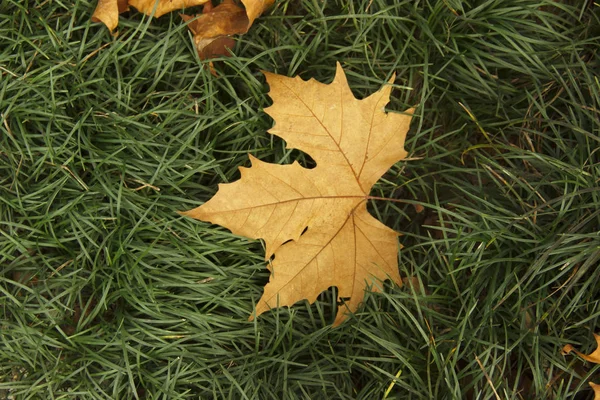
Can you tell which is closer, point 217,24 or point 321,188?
point 321,188

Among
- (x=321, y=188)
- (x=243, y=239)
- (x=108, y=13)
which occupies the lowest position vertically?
(x=243, y=239)

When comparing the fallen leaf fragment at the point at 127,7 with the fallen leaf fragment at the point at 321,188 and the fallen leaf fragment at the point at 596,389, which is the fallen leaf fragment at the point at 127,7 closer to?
the fallen leaf fragment at the point at 321,188

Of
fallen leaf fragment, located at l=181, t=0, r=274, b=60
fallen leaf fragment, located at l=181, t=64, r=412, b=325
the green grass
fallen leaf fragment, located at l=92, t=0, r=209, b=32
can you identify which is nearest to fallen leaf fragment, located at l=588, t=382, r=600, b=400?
the green grass

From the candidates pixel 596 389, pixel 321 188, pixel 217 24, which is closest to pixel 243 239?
pixel 321 188

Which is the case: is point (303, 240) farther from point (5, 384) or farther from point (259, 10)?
point (5, 384)

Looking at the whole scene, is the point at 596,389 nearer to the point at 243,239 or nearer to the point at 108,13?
the point at 243,239

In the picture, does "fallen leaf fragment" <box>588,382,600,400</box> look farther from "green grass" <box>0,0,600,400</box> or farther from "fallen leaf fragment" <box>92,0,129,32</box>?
"fallen leaf fragment" <box>92,0,129,32</box>

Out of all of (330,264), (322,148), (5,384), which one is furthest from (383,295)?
(5,384)
